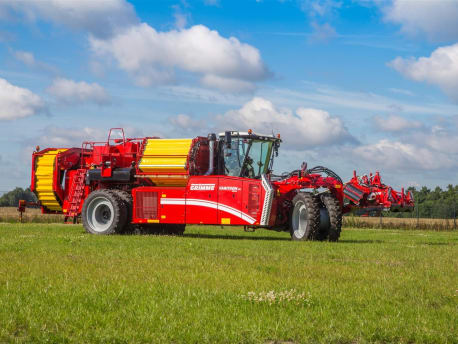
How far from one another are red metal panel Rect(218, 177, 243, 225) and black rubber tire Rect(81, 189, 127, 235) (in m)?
4.57

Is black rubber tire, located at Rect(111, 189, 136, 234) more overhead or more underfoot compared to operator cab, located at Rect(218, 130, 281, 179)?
more underfoot

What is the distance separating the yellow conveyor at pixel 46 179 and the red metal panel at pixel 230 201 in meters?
8.97

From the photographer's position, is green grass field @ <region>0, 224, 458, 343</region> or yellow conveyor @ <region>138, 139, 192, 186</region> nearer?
green grass field @ <region>0, 224, 458, 343</region>

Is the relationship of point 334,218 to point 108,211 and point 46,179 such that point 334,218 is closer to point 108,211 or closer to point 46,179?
point 108,211

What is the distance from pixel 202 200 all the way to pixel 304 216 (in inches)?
157

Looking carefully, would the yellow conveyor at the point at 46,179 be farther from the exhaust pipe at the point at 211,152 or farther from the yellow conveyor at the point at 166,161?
the exhaust pipe at the point at 211,152

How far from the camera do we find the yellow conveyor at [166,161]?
83.9 ft

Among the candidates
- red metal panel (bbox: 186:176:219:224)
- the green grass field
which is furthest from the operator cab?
the green grass field

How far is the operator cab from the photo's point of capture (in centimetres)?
2532

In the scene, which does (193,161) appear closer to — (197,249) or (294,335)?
(197,249)

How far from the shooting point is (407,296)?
10195 mm

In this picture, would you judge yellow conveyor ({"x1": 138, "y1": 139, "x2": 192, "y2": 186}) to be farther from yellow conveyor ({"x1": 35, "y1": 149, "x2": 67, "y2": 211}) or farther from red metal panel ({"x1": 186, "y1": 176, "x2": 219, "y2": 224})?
yellow conveyor ({"x1": 35, "y1": 149, "x2": 67, "y2": 211})

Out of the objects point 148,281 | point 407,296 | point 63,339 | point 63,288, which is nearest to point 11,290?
point 63,288

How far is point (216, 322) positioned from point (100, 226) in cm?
1970
